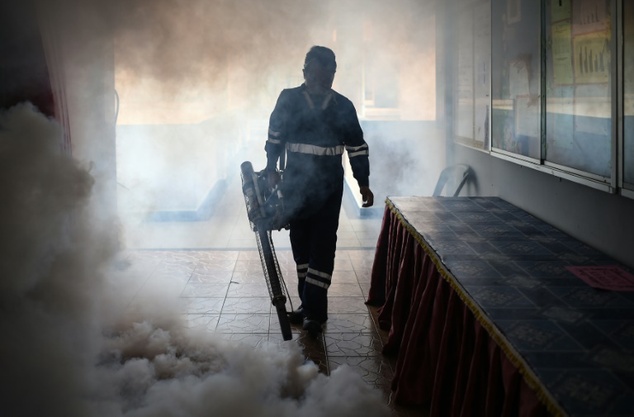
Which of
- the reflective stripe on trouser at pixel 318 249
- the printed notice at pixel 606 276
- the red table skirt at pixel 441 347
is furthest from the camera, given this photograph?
the reflective stripe on trouser at pixel 318 249

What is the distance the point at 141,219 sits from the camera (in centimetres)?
841

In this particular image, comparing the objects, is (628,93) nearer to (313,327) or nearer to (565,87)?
(565,87)

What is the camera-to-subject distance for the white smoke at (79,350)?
2992 mm

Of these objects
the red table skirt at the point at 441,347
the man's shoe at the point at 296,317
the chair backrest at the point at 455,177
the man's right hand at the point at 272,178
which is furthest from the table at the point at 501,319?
the chair backrest at the point at 455,177

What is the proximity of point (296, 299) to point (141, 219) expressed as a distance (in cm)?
385

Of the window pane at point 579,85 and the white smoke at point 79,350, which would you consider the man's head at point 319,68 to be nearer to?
the window pane at point 579,85

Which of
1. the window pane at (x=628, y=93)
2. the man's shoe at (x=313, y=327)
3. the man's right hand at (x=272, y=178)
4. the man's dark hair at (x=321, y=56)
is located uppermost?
the man's dark hair at (x=321, y=56)

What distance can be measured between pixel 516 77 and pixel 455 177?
1.90 m

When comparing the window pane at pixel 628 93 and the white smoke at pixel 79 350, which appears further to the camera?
the white smoke at pixel 79 350

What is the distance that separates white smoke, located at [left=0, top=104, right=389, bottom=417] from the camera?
299cm

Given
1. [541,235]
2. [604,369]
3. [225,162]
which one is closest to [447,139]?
[541,235]

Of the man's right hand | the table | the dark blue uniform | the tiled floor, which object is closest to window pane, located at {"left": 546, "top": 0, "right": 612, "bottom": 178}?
the table

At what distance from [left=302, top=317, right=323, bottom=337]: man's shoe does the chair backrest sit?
2224 mm

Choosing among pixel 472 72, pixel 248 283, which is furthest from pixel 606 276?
pixel 248 283
